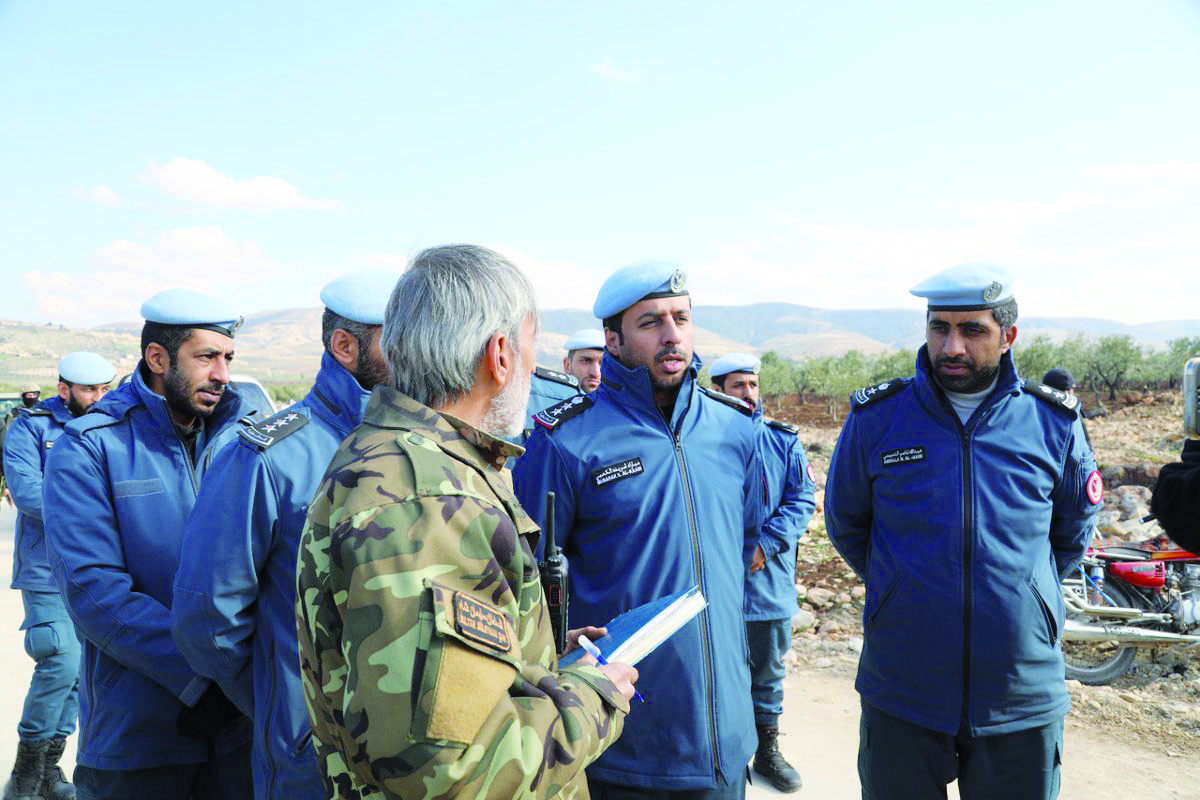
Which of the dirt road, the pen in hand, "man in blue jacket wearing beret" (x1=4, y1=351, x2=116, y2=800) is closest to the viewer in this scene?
the pen in hand

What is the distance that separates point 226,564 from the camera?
208 cm

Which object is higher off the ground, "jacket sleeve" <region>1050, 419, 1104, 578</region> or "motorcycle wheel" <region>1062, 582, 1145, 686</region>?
"jacket sleeve" <region>1050, 419, 1104, 578</region>

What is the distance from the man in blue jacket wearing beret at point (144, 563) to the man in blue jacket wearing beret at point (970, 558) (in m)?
2.16

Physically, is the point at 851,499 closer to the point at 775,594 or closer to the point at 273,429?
the point at 775,594

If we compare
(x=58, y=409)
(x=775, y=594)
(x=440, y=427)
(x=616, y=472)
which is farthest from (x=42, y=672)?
(x=440, y=427)

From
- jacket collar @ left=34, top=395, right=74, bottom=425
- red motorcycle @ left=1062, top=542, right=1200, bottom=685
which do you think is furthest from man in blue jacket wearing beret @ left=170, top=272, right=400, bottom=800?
red motorcycle @ left=1062, top=542, right=1200, bottom=685

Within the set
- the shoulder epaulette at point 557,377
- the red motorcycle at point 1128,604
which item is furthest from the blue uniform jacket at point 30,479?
the red motorcycle at point 1128,604

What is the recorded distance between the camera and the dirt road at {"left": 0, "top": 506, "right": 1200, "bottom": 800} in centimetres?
422

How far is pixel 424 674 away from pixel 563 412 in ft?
5.43

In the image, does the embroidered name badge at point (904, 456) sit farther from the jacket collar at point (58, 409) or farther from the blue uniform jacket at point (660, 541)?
the jacket collar at point (58, 409)

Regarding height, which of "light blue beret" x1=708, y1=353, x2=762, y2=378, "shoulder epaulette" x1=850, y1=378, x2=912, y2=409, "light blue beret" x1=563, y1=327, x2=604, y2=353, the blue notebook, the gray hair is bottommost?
the blue notebook

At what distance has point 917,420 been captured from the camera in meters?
2.87

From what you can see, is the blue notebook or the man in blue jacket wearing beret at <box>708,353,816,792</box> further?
the man in blue jacket wearing beret at <box>708,353,816,792</box>

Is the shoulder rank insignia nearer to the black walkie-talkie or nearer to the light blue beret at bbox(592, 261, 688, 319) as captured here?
the light blue beret at bbox(592, 261, 688, 319)
